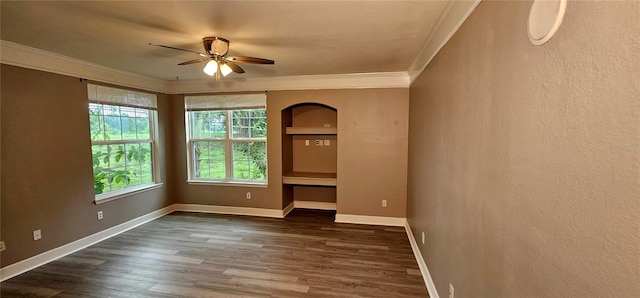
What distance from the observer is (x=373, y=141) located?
4.19 meters

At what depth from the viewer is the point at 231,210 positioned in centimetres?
480

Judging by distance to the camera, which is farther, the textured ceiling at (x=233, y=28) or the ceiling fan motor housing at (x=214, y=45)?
the ceiling fan motor housing at (x=214, y=45)

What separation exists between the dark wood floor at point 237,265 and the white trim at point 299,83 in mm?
2265

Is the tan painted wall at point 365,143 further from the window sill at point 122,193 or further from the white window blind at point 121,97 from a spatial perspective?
the window sill at point 122,193

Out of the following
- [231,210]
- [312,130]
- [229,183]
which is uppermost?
[312,130]

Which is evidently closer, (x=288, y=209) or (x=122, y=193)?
(x=122, y=193)

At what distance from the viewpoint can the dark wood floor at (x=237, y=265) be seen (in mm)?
2494

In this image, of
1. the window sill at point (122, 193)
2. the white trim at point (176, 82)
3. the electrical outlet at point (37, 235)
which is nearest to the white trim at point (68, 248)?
the electrical outlet at point (37, 235)

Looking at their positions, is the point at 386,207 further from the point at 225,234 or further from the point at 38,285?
the point at 38,285

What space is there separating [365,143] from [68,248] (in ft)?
13.8

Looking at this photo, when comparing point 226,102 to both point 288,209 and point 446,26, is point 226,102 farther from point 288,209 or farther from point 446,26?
point 446,26

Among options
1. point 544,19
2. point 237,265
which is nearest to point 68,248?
point 237,265

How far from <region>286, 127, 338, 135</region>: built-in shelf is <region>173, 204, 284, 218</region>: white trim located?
1.43 metres

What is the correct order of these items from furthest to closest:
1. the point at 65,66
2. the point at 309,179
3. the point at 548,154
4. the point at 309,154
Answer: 1. the point at 309,154
2. the point at 309,179
3. the point at 65,66
4. the point at 548,154
